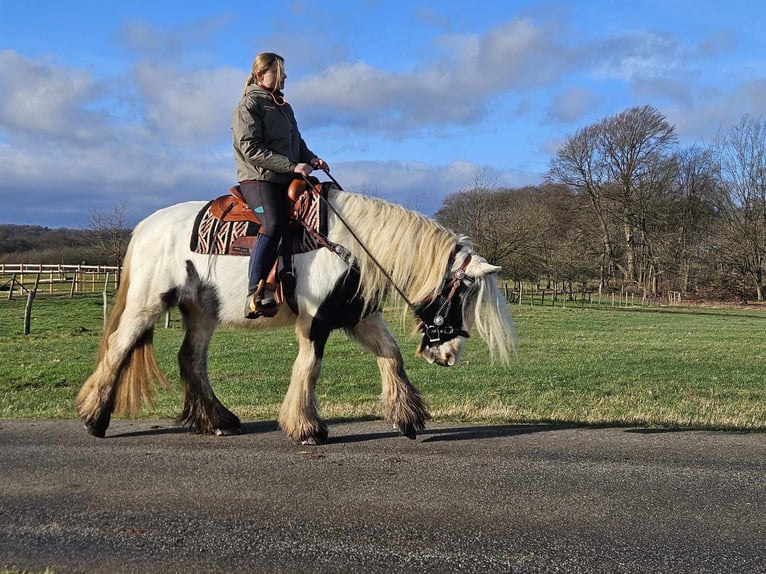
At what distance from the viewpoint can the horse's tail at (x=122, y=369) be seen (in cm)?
574

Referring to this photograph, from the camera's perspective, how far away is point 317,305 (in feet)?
17.9

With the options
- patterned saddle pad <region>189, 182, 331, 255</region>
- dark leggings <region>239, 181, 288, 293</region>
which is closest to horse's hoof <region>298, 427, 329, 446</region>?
dark leggings <region>239, 181, 288, 293</region>

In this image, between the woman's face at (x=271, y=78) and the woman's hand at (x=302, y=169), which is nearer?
the woman's hand at (x=302, y=169)

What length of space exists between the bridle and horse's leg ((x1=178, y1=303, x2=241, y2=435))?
64.0 inches

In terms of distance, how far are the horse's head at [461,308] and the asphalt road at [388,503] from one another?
823 mm

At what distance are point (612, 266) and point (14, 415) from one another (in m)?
58.2

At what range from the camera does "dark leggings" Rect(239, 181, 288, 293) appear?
214 inches

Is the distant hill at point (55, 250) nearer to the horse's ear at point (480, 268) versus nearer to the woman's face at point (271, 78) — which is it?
the woman's face at point (271, 78)

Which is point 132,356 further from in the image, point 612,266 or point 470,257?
point 612,266

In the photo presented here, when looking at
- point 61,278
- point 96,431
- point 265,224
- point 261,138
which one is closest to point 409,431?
point 265,224

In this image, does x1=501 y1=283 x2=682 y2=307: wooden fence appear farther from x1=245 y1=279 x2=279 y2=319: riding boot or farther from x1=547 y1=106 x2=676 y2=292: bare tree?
x1=245 y1=279 x2=279 y2=319: riding boot

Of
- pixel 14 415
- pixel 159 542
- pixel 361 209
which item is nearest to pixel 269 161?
pixel 361 209

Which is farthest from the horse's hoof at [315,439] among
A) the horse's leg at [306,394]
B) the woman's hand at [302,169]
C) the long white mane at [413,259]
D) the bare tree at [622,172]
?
the bare tree at [622,172]

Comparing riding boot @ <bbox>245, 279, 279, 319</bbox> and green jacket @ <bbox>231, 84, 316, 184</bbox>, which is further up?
green jacket @ <bbox>231, 84, 316, 184</bbox>
